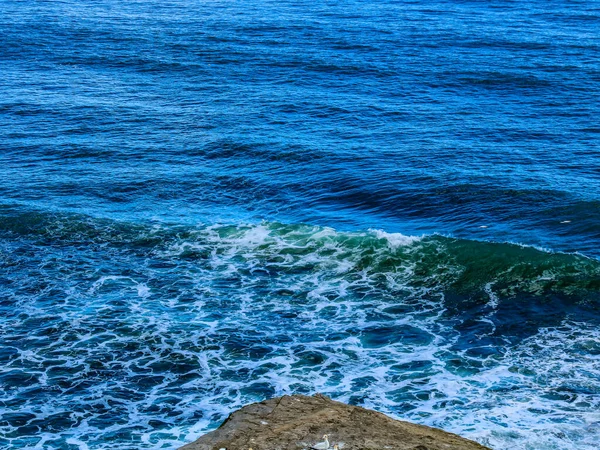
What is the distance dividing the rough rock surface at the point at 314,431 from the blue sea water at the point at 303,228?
13.5ft

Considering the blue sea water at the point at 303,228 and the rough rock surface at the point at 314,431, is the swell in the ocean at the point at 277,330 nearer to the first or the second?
the blue sea water at the point at 303,228

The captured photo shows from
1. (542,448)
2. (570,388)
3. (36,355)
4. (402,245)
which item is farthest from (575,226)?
(36,355)

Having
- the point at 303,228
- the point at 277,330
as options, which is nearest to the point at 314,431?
the point at 277,330

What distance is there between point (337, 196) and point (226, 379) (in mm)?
14959

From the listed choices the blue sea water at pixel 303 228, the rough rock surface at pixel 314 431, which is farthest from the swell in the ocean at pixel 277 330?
the rough rock surface at pixel 314 431

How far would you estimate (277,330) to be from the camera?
88.7 ft

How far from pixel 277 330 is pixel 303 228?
809 centimetres

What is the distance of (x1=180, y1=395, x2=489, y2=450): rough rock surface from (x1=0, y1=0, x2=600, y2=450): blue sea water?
413cm

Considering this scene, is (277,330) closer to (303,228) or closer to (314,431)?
(303,228)

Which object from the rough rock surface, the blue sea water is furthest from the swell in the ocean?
the rough rock surface

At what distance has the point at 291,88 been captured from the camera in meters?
50.5

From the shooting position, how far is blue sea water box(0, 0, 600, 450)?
23516 mm

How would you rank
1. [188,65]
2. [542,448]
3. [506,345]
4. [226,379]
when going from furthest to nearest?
[188,65]
[506,345]
[226,379]
[542,448]

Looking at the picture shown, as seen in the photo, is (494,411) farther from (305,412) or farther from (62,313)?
(62,313)
